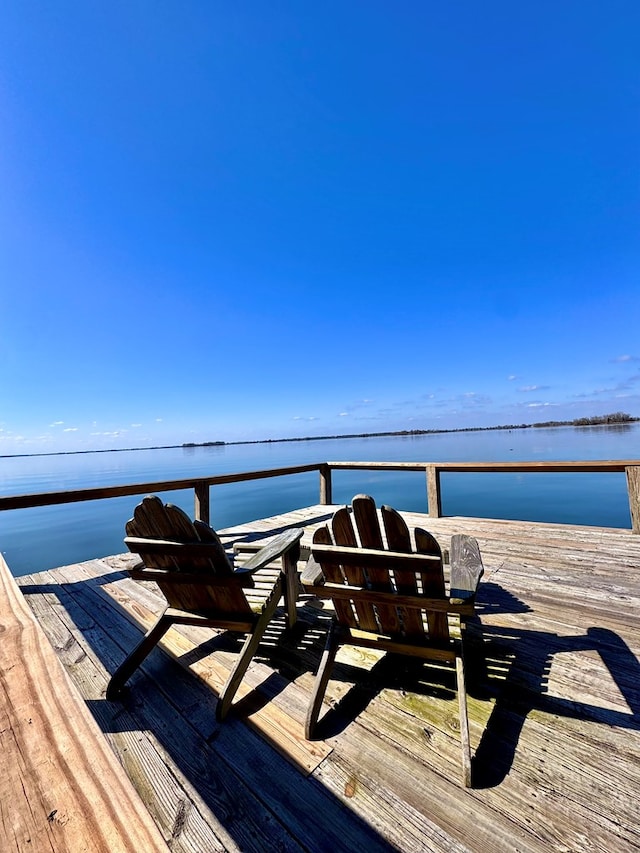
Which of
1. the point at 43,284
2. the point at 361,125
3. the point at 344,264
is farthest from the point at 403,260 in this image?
the point at 43,284

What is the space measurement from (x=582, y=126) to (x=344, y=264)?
664 cm

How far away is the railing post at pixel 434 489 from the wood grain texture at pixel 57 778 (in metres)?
4.47

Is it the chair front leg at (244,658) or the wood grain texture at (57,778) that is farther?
the chair front leg at (244,658)

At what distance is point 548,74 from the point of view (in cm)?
696

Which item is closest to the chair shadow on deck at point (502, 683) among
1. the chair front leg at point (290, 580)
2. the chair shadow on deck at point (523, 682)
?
the chair shadow on deck at point (523, 682)

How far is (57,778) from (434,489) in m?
4.69

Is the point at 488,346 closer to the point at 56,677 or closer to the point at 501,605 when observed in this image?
the point at 501,605

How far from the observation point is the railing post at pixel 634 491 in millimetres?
3669

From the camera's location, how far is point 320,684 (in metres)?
1.49

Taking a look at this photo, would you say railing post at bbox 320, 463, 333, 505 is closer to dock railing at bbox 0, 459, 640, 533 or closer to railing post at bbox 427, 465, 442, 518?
dock railing at bbox 0, 459, 640, 533

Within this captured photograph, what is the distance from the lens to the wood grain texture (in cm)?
36

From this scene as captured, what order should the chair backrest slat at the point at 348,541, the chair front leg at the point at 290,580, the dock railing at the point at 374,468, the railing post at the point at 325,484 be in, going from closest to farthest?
the chair backrest slat at the point at 348,541 < the chair front leg at the point at 290,580 < the dock railing at the point at 374,468 < the railing post at the point at 325,484

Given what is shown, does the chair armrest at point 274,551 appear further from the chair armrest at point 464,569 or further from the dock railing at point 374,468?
the dock railing at point 374,468

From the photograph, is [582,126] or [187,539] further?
[582,126]
